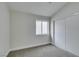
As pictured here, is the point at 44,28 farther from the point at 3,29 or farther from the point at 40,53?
the point at 3,29

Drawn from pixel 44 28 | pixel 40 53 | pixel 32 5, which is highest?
pixel 32 5

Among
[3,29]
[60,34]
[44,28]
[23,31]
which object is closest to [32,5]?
[23,31]

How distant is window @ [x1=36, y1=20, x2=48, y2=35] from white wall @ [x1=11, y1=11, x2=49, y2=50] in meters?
0.25

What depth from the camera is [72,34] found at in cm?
338

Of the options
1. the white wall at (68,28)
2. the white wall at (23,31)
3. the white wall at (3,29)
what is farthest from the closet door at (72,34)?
the white wall at (3,29)

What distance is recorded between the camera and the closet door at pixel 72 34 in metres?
3.16

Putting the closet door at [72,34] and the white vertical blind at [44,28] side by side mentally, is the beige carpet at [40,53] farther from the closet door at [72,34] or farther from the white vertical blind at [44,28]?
the white vertical blind at [44,28]

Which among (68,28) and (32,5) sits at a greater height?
(32,5)

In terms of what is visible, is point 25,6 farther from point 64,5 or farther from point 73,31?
point 73,31

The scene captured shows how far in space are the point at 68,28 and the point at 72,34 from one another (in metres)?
0.37

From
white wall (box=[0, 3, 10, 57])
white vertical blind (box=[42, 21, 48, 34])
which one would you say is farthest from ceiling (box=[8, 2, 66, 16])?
white vertical blind (box=[42, 21, 48, 34])

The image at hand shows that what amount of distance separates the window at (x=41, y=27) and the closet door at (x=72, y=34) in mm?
1755

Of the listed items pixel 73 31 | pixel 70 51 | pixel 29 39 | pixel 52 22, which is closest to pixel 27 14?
pixel 29 39

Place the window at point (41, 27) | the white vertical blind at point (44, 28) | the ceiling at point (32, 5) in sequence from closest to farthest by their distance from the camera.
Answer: the ceiling at point (32, 5), the window at point (41, 27), the white vertical blind at point (44, 28)
